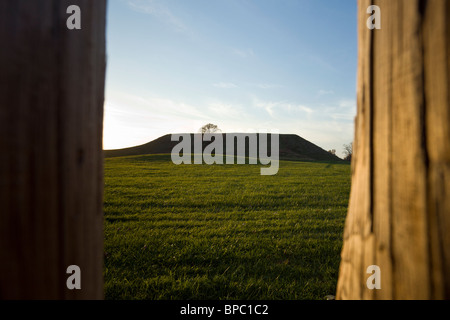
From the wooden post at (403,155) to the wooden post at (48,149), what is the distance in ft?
2.99

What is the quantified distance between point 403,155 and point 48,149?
99 centimetres

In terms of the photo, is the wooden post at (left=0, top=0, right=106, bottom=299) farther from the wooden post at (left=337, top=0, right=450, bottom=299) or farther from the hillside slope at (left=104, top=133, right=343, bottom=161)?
the hillside slope at (left=104, top=133, right=343, bottom=161)

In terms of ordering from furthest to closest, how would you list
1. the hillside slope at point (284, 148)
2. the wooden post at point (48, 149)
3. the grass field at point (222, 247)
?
Result: the hillside slope at point (284, 148) < the grass field at point (222, 247) < the wooden post at point (48, 149)

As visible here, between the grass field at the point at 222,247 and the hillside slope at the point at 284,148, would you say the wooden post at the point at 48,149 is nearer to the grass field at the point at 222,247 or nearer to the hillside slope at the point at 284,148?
the grass field at the point at 222,247

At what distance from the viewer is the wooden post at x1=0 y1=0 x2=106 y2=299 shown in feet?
1.91

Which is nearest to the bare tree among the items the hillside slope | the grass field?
the hillside slope

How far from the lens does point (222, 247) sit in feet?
12.9

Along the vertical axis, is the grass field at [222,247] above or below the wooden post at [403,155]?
below

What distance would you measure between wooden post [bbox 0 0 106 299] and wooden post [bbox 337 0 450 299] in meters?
0.91

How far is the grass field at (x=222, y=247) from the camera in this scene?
110 inches

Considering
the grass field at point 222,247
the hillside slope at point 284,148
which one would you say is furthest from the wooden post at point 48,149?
the hillside slope at point 284,148

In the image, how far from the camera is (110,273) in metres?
3.10

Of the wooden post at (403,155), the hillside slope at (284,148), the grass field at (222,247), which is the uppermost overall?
the hillside slope at (284,148)

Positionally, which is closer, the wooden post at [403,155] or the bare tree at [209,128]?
the wooden post at [403,155]
